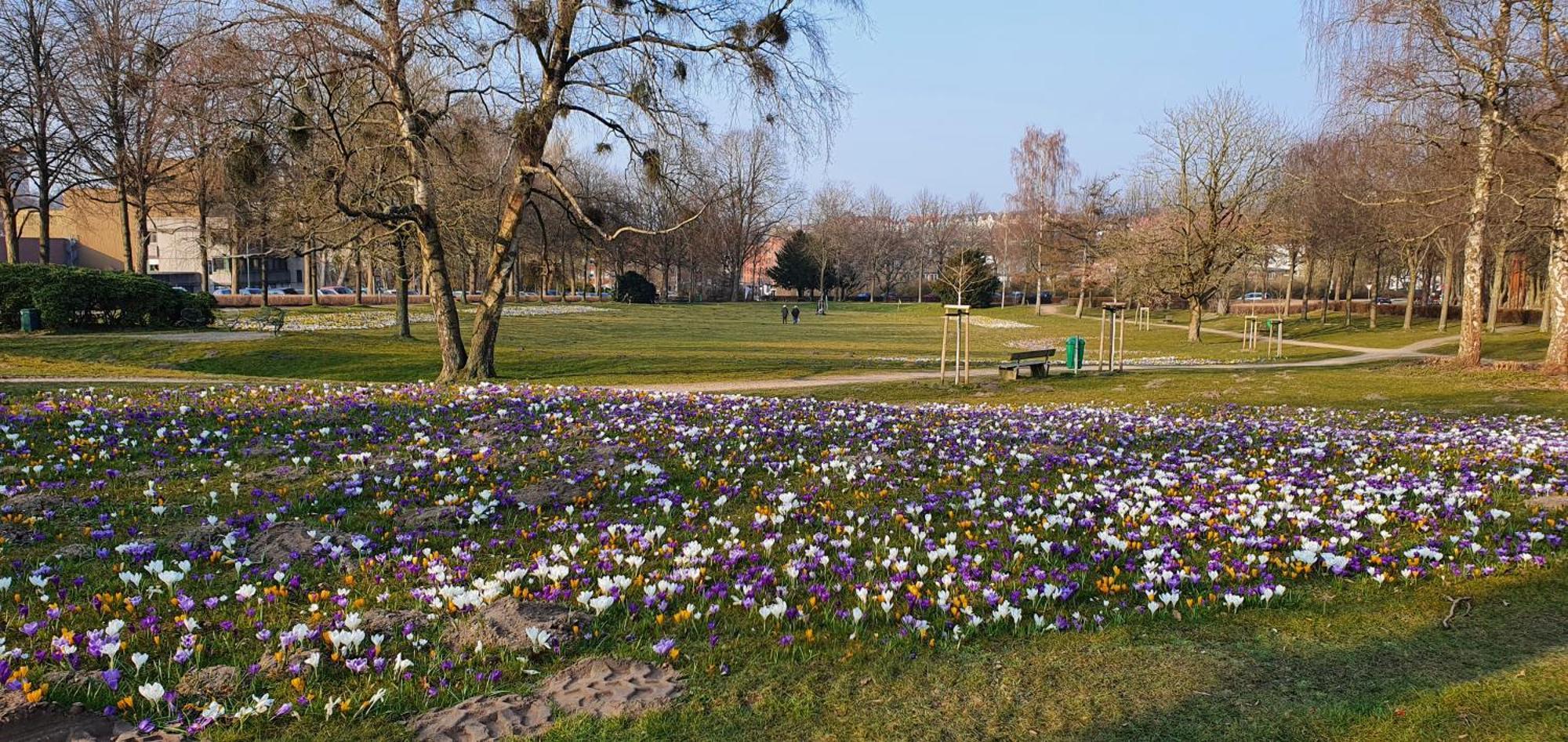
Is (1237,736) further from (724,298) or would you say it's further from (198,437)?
(724,298)

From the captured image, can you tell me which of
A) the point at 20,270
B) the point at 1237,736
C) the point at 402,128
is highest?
the point at 402,128

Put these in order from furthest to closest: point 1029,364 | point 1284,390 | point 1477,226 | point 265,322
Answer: point 265,322 → point 1029,364 → point 1477,226 → point 1284,390

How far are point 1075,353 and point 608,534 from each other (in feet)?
72.6

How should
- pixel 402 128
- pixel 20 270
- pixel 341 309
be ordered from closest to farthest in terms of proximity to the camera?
pixel 402 128 < pixel 20 270 < pixel 341 309

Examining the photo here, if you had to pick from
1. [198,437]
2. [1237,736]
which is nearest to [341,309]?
[198,437]

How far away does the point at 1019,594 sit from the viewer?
16.5ft

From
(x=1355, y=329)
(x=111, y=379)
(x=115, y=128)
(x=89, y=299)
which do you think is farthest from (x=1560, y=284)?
(x=115, y=128)

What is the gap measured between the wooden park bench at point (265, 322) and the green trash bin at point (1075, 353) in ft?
87.3

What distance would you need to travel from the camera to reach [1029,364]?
79.2 feet

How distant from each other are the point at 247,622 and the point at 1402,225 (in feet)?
151

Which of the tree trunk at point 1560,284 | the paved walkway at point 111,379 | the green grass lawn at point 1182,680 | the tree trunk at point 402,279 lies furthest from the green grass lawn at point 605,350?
the green grass lawn at point 1182,680

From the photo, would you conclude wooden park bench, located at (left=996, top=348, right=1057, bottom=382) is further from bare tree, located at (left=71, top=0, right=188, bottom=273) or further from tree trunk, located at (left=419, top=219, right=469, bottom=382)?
bare tree, located at (left=71, top=0, right=188, bottom=273)

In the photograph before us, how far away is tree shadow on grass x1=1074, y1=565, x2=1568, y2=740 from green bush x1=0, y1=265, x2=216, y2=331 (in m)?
34.8

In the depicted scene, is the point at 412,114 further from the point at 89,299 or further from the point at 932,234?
the point at 932,234
